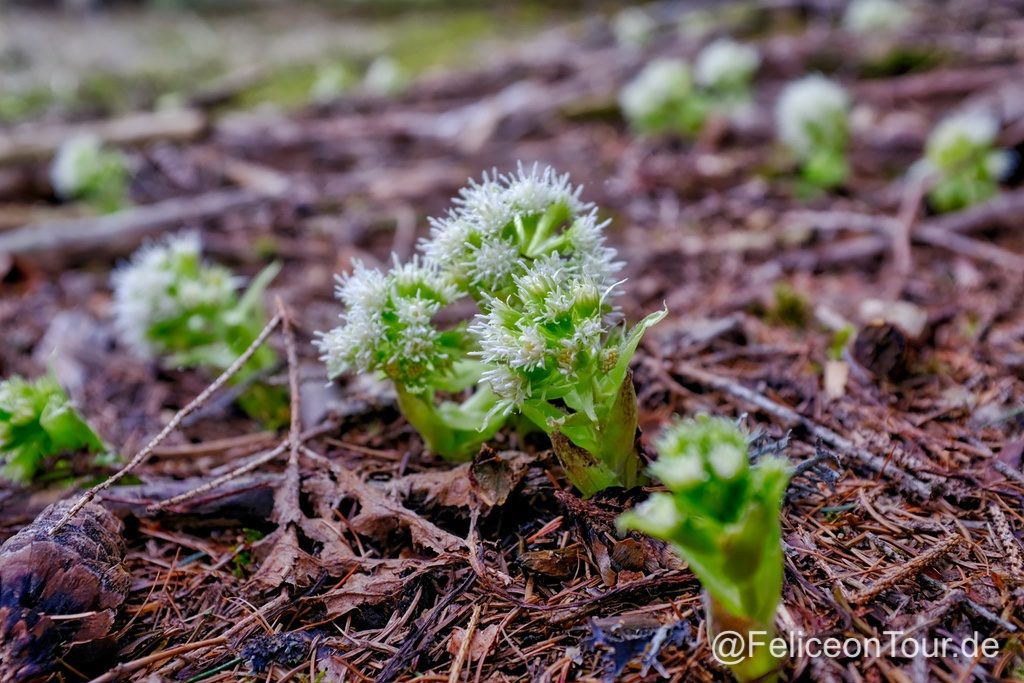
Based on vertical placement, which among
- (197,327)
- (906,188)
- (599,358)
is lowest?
(906,188)

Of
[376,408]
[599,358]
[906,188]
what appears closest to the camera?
[599,358]

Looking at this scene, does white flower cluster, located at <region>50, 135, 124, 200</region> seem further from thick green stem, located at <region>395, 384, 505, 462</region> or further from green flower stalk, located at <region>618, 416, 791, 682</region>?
green flower stalk, located at <region>618, 416, 791, 682</region>

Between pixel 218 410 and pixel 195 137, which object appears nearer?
pixel 218 410

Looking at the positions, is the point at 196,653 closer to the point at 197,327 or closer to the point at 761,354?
the point at 197,327

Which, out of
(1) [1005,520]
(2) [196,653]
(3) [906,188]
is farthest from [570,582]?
(3) [906,188]

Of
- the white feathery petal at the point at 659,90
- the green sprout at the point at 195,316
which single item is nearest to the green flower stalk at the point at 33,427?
the green sprout at the point at 195,316

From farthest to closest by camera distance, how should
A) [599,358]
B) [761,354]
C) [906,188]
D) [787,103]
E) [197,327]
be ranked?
[787,103] → [906,188] → [197,327] → [761,354] → [599,358]

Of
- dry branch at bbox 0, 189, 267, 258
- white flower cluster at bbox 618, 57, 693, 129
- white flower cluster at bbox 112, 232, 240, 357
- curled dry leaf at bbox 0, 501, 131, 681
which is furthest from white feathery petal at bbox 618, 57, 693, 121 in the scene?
curled dry leaf at bbox 0, 501, 131, 681

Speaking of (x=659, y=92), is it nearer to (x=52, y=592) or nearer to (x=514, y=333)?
(x=514, y=333)

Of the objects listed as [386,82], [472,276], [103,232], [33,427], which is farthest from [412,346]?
[386,82]

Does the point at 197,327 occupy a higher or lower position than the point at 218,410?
higher
